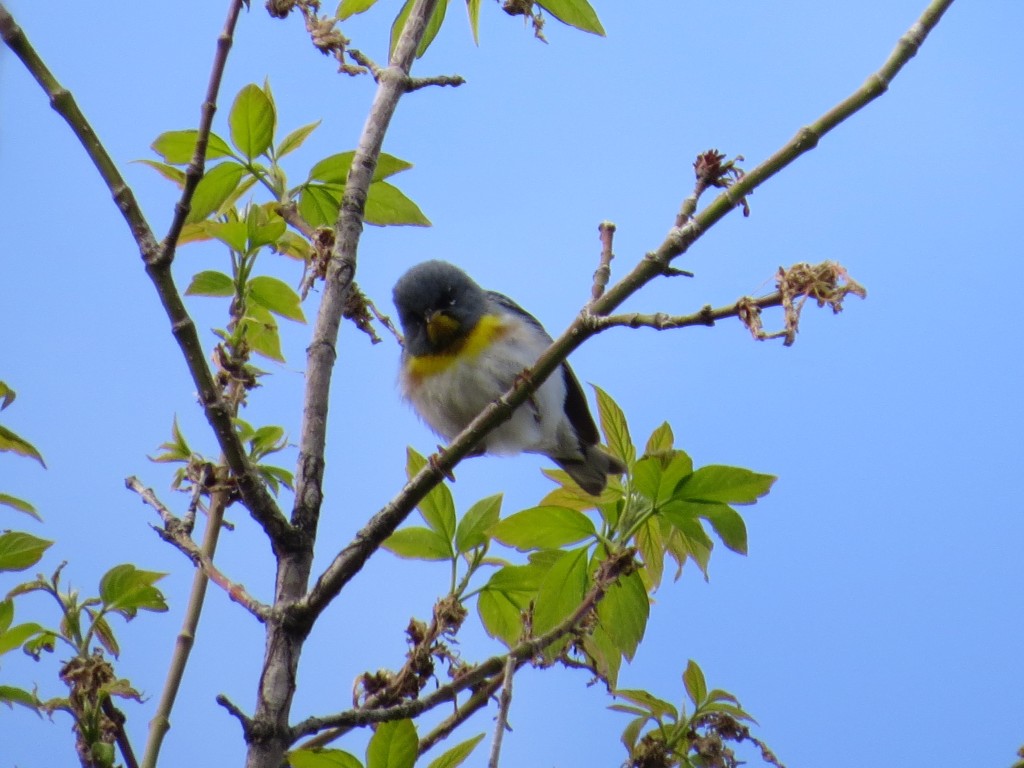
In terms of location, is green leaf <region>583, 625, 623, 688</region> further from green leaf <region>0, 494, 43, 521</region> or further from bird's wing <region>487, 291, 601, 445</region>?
bird's wing <region>487, 291, 601, 445</region>

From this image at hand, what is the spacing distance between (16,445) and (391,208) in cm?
86

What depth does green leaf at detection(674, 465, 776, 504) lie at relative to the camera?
1.70 m

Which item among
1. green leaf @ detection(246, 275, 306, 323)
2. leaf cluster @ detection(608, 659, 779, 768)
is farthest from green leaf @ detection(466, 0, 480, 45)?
leaf cluster @ detection(608, 659, 779, 768)

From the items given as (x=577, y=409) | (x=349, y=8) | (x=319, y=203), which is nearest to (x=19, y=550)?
(x=319, y=203)

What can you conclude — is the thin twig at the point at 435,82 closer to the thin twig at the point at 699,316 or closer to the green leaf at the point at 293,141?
the green leaf at the point at 293,141

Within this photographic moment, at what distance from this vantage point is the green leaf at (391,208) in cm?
227

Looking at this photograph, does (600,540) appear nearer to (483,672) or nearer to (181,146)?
(483,672)

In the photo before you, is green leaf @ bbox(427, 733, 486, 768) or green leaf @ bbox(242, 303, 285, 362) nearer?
green leaf @ bbox(427, 733, 486, 768)

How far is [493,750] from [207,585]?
75 cm

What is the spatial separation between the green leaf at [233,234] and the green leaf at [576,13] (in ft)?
2.47

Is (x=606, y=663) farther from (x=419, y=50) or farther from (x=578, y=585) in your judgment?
(x=419, y=50)

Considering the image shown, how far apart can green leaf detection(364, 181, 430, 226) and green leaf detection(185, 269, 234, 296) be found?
32 centimetres

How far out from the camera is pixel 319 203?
2.22 m

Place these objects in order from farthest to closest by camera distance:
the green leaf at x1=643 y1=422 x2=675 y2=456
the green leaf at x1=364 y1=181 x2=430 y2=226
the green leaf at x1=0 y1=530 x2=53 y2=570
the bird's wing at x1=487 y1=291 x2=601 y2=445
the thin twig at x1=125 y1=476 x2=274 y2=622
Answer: the bird's wing at x1=487 y1=291 x2=601 y2=445 → the green leaf at x1=364 y1=181 x2=430 y2=226 → the green leaf at x1=643 y1=422 x2=675 y2=456 → the green leaf at x1=0 y1=530 x2=53 y2=570 → the thin twig at x1=125 y1=476 x2=274 y2=622
